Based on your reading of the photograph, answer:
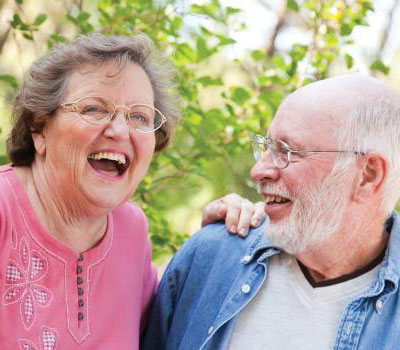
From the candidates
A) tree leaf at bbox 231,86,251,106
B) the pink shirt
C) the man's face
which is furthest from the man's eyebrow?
tree leaf at bbox 231,86,251,106

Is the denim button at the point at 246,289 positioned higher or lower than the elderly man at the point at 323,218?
lower

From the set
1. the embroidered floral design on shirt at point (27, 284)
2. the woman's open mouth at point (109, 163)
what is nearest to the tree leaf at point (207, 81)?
the woman's open mouth at point (109, 163)

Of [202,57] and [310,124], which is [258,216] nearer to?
[310,124]

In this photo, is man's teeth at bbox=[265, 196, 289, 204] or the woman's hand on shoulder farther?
the woman's hand on shoulder

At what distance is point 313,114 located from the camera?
2135 millimetres

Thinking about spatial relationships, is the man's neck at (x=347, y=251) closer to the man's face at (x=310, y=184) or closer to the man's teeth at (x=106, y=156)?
the man's face at (x=310, y=184)

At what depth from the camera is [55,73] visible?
6.82 feet

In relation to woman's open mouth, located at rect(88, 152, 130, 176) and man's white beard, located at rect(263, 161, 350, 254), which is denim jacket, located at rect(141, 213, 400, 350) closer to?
man's white beard, located at rect(263, 161, 350, 254)

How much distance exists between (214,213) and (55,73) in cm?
74

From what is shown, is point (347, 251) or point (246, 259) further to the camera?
point (246, 259)

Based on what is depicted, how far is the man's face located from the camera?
2125mm

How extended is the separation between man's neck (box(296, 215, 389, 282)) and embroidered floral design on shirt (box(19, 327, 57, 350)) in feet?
2.53

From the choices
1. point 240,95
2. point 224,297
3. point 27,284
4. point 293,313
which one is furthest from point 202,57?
point 27,284

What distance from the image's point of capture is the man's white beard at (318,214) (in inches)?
83.6
